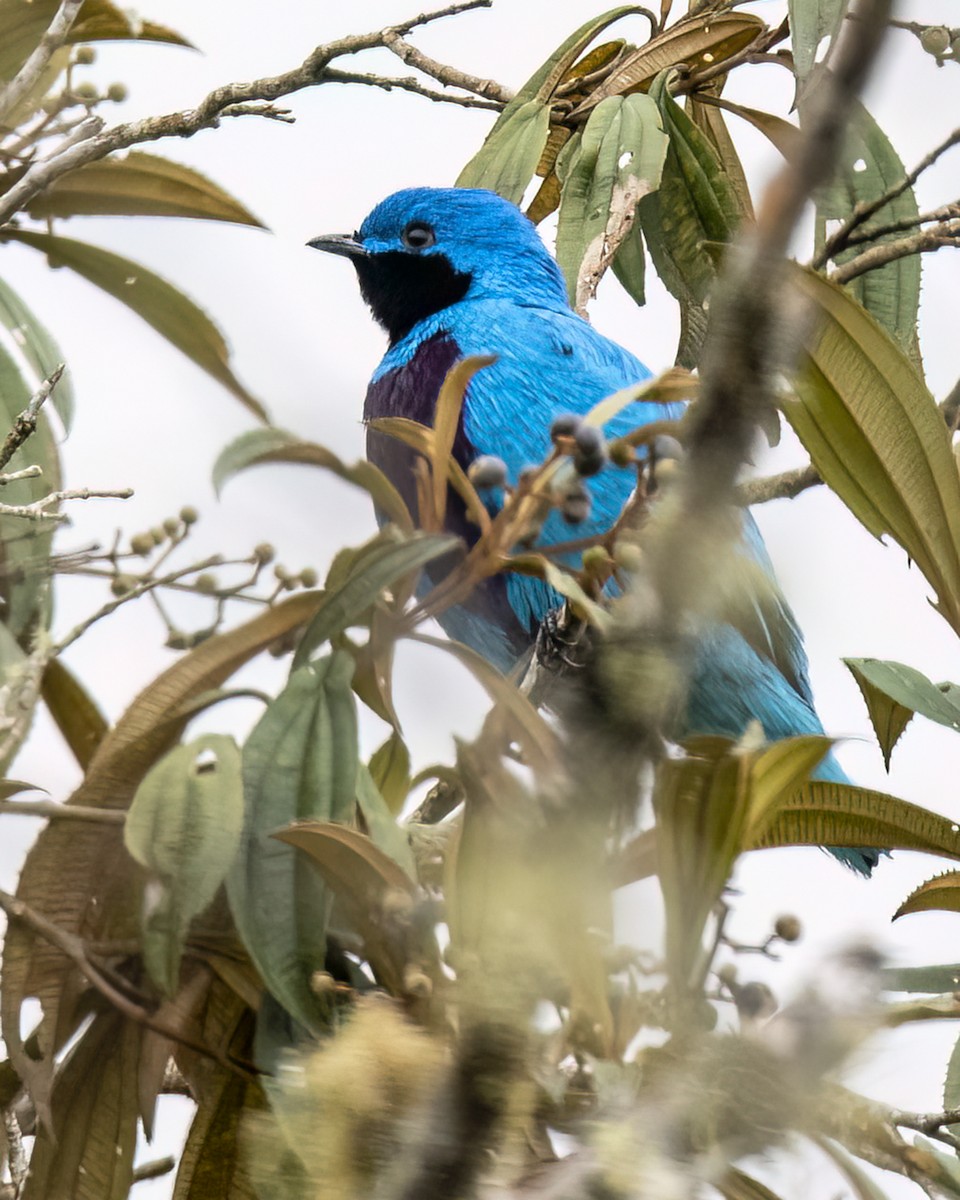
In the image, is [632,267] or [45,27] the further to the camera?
[632,267]

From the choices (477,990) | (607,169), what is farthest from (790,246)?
(607,169)

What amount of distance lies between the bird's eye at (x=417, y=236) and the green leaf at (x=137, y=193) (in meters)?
1.60

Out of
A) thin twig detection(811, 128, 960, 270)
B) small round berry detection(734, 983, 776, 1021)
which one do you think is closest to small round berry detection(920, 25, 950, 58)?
thin twig detection(811, 128, 960, 270)

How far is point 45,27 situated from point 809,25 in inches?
59.2

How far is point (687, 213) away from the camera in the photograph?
→ 388 cm

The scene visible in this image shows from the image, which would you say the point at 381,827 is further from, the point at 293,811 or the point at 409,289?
the point at 409,289

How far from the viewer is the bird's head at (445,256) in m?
4.42

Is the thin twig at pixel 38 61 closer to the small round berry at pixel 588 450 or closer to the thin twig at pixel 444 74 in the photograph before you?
the thin twig at pixel 444 74

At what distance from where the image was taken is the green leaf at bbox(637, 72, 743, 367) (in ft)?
12.4

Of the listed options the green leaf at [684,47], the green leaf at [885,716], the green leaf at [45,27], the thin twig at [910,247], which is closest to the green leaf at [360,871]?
the green leaf at [885,716]

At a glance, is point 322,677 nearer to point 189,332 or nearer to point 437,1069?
point 437,1069

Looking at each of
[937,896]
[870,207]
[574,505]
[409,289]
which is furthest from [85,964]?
[409,289]

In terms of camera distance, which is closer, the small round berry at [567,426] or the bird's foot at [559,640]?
the small round berry at [567,426]

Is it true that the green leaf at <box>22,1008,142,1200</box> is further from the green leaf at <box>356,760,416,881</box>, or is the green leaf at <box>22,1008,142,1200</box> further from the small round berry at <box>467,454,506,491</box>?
the small round berry at <box>467,454,506,491</box>
